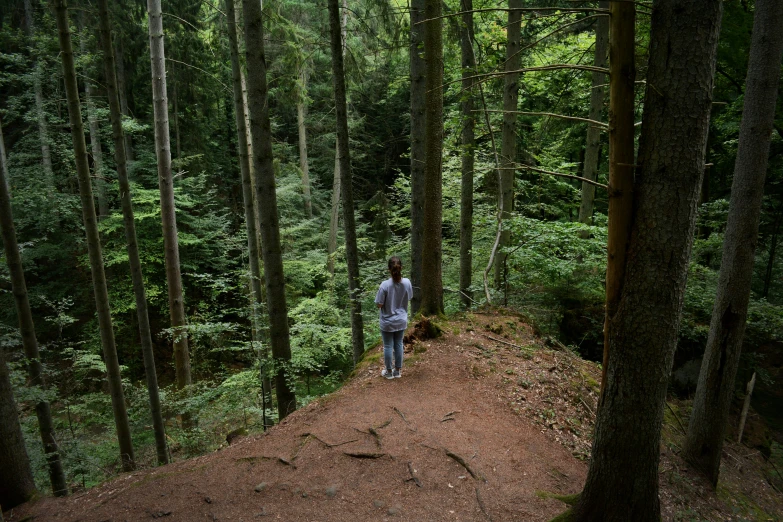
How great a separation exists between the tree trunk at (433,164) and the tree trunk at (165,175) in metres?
5.41

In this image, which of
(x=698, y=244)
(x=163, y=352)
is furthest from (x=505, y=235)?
(x=163, y=352)

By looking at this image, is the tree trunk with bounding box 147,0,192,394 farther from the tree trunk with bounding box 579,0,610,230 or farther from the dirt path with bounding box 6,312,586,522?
the tree trunk with bounding box 579,0,610,230

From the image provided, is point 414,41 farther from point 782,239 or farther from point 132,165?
point 132,165

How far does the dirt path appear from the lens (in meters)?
3.72

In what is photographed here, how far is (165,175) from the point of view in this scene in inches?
360

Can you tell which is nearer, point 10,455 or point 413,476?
point 413,476

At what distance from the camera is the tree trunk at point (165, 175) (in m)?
8.88

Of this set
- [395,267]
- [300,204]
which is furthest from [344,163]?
[300,204]

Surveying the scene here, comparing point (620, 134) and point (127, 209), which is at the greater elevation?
point (620, 134)

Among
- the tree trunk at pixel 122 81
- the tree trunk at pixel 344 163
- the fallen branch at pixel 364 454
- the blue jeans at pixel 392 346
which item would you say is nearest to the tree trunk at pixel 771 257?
the blue jeans at pixel 392 346

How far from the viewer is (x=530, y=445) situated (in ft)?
15.8

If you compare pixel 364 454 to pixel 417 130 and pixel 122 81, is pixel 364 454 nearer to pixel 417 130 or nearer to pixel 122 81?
pixel 417 130

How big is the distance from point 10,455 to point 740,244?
8586 mm

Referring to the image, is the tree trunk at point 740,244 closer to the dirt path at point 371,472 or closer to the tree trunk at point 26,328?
the dirt path at point 371,472
